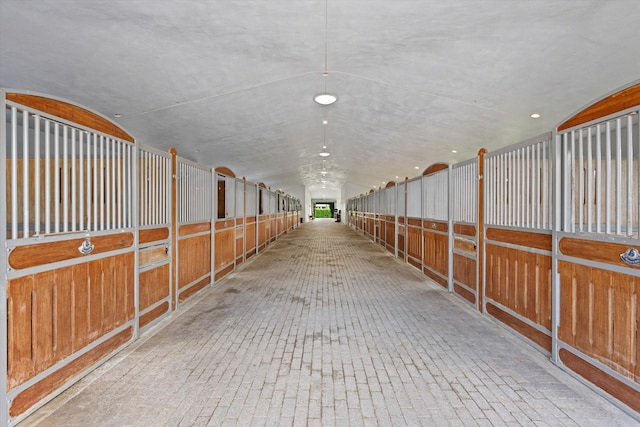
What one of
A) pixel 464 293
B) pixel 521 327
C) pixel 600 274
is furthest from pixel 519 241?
pixel 464 293

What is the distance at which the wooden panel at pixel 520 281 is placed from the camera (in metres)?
2.77

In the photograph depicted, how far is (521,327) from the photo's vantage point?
3062 millimetres

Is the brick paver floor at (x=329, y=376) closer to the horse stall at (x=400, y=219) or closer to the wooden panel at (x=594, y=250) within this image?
the wooden panel at (x=594, y=250)

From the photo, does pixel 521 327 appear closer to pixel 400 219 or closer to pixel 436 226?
pixel 436 226

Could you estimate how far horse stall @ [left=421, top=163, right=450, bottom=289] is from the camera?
5.04 metres

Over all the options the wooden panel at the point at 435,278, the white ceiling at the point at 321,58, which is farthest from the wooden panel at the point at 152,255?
the wooden panel at the point at 435,278

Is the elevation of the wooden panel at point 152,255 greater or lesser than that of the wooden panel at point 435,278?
greater

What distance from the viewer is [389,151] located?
1331 cm

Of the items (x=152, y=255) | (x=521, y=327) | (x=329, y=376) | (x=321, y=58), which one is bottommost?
(x=329, y=376)

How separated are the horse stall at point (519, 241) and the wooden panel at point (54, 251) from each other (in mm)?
3702

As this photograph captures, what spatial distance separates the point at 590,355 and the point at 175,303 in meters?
4.03

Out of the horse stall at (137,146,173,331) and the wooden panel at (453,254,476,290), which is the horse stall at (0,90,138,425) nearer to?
the horse stall at (137,146,173,331)

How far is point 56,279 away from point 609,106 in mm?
3868

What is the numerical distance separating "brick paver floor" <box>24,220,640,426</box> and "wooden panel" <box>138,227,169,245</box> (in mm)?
931
